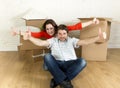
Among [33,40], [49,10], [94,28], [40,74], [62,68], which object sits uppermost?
[49,10]

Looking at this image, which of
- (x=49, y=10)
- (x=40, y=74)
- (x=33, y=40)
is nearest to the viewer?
(x=33, y=40)

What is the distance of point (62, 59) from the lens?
249 centimetres

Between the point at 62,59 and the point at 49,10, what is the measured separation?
1513 millimetres

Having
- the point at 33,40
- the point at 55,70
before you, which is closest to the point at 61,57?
the point at 55,70

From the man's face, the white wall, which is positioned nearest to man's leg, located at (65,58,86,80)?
the man's face

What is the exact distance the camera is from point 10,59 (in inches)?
134

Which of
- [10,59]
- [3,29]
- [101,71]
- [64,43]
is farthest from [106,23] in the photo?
[3,29]

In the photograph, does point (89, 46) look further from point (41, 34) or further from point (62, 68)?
point (62, 68)

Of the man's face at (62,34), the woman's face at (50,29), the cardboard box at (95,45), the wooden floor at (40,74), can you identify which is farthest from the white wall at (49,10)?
the man's face at (62,34)

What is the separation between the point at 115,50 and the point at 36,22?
161cm

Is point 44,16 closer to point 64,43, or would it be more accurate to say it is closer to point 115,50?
point 64,43

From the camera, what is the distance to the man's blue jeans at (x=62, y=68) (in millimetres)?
2268

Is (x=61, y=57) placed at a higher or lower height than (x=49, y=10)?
lower

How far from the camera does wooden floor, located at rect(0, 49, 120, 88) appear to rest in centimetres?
246
